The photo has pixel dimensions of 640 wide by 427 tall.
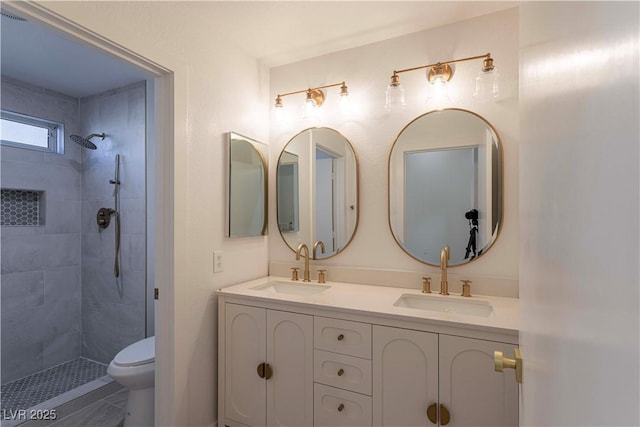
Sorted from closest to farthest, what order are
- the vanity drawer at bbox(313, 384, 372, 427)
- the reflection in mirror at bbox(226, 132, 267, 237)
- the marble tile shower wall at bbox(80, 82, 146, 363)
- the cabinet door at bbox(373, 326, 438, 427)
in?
the cabinet door at bbox(373, 326, 438, 427), the vanity drawer at bbox(313, 384, 372, 427), the reflection in mirror at bbox(226, 132, 267, 237), the marble tile shower wall at bbox(80, 82, 146, 363)

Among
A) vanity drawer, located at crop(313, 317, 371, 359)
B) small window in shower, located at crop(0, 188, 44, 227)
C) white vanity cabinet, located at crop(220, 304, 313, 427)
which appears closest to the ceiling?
small window in shower, located at crop(0, 188, 44, 227)

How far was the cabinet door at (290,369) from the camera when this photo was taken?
157cm

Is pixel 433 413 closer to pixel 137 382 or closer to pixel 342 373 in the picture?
pixel 342 373

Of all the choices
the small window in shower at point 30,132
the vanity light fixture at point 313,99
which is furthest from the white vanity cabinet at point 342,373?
the small window in shower at point 30,132

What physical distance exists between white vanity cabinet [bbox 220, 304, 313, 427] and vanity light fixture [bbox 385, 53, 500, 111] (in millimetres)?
1359

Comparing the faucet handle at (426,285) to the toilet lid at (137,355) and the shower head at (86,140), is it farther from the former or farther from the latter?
the shower head at (86,140)

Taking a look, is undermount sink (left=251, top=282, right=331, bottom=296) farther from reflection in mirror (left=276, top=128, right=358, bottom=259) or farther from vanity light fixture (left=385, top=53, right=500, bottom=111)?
vanity light fixture (left=385, top=53, right=500, bottom=111)

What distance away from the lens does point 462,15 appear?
5.77 ft

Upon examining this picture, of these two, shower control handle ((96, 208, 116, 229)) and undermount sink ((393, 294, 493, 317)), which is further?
Result: shower control handle ((96, 208, 116, 229))

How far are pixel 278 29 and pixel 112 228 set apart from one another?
2.18 metres

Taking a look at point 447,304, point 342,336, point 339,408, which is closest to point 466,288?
point 447,304

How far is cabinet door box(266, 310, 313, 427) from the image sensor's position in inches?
61.9

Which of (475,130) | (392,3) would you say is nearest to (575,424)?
(475,130)

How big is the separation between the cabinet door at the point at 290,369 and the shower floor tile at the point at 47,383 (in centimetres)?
189
